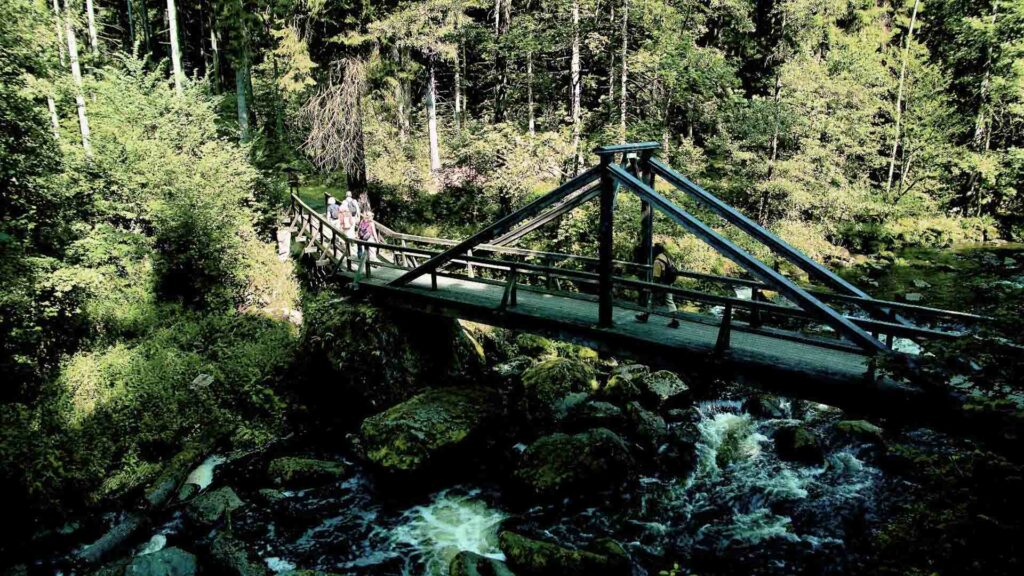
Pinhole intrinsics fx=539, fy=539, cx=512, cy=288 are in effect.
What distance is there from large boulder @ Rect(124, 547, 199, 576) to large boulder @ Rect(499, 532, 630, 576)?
5159 mm

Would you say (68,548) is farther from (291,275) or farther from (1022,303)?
(1022,303)

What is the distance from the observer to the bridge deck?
315 inches

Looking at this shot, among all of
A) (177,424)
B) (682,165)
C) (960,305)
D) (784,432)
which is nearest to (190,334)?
(177,424)

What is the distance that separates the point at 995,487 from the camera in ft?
17.0

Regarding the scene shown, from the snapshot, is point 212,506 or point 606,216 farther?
point 212,506

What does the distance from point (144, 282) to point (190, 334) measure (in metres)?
2.35

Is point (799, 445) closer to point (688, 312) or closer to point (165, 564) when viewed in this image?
point (688, 312)

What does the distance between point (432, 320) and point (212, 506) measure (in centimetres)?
660

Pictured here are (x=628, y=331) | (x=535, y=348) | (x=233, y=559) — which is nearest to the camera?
→ (x=233, y=559)

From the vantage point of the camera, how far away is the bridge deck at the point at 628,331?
801cm

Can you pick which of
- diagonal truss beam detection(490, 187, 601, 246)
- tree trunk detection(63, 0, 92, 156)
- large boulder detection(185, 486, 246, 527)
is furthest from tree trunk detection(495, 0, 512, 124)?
large boulder detection(185, 486, 246, 527)

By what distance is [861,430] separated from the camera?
1288cm

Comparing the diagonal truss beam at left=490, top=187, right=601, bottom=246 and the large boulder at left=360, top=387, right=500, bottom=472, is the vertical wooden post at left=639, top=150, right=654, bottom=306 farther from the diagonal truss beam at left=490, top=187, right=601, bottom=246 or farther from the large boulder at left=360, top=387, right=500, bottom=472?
the large boulder at left=360, top=387, right=500, bottom=472

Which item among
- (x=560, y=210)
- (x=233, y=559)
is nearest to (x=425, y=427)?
(x=233, y=559)
